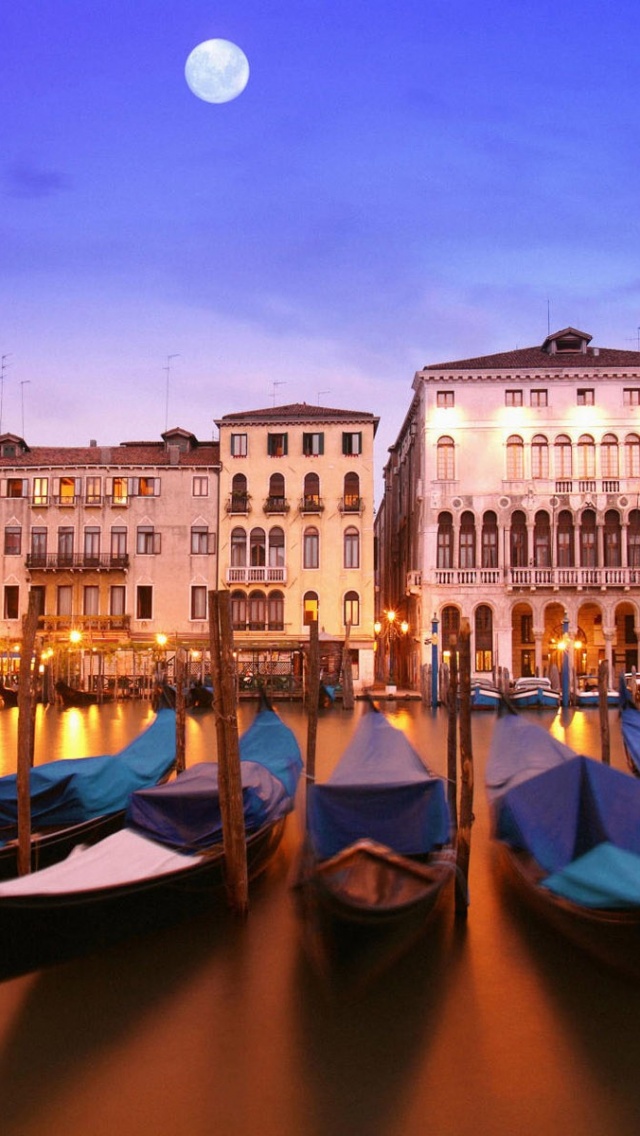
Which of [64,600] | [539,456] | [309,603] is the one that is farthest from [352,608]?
[64,600]

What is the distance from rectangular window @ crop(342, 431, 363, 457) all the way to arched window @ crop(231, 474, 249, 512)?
3.35m

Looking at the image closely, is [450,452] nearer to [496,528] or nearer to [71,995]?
[496,528]

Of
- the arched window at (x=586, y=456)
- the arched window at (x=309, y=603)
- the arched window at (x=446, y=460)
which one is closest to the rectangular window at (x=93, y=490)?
the arched window at (x=309, y=603)

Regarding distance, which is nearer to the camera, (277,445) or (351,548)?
(351,548)

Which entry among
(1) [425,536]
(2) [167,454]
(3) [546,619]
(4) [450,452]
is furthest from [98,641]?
(3) [546,619]

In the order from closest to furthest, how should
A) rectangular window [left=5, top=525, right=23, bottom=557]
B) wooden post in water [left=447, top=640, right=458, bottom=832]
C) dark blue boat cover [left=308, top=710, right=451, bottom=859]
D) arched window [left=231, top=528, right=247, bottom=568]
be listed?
dark blue boat cover [left=308, top=710, right=451, bottom=859]
wooden post in water [left=447, top=640, right=458, bottom=832]
arched window [left=231, top=528, right=247, bottom=568]
rectangular window [left=5, top=525, right=23, bottom=557]

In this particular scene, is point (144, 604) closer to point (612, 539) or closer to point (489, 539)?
point (489, 539)

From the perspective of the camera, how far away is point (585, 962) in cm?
543

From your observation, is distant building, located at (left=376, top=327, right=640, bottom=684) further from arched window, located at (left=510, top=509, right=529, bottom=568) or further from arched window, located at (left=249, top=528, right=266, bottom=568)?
arched window, located at (left=249, top=528, right=266, bottom=568)

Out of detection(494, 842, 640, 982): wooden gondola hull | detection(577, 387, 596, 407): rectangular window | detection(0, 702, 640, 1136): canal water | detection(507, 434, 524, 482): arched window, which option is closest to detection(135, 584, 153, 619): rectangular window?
detection(507, 434, 524, 482): arched window

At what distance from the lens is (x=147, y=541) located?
95.8ft

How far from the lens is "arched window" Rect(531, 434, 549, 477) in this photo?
27.8m

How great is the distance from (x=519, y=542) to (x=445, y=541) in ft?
7.31

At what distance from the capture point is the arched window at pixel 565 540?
91.2 ft
